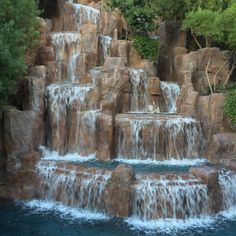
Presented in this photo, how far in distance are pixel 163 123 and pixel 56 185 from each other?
248 inches

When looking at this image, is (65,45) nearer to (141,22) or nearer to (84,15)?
(84,15)

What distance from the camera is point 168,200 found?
54.2ft

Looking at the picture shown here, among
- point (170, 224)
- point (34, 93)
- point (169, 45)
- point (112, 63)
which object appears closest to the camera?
point (170, 224)

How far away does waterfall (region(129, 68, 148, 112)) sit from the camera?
25.0 m

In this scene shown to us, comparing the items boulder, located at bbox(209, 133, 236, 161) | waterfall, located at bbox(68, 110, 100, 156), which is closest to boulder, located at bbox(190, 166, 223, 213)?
boulder, located at bbox(209, 133, 236, 161)

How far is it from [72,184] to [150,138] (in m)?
5.35

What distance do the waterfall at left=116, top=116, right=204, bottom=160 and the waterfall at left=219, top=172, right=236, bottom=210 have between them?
3.85 metres

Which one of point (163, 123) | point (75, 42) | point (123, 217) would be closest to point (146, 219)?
point (123, 217)

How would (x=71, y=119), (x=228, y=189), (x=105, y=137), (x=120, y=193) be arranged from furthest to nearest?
(x=71, y=119)
(x=105, y=137)
(x=228, y=189)
(x=120, y=193)

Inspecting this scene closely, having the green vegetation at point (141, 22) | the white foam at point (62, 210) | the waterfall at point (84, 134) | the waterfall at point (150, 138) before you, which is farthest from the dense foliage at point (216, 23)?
the white foam at point (62, 210)

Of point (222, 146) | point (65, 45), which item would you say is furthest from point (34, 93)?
point (222, 146)

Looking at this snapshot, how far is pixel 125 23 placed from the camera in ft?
99.2

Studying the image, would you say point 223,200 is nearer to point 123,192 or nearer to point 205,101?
point 123,192

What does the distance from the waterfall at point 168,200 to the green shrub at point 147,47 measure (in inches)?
485
